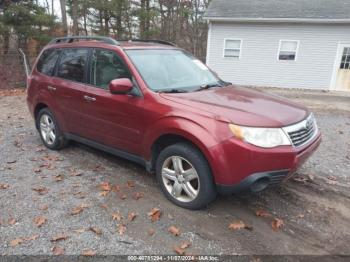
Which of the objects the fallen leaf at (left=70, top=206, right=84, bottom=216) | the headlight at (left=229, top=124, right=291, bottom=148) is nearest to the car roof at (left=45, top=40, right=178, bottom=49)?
the headlight at (left=229, top=124, right=291, bottom=148)

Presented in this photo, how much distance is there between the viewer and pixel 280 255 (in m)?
2.82

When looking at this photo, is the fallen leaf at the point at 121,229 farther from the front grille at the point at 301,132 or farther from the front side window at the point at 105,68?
the front grille at the point at 301,132

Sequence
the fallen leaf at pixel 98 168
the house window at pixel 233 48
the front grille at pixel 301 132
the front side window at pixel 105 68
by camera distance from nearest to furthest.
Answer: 1. the front grille at pixel 301 132
2. the front side window at pixel 105 68
3. the fallen leaf at pixel 98 168
4. the house window at pixel 233 48

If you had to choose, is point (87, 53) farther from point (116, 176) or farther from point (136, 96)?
point (116, 176)

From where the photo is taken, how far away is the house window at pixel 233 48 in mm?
15492

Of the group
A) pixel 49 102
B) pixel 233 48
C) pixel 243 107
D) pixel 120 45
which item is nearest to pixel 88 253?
pixel 243 107

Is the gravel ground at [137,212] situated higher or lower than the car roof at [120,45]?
lower

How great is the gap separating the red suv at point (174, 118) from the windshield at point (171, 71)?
17 mm

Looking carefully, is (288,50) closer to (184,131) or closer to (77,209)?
(184,131)

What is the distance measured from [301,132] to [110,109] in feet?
7.58

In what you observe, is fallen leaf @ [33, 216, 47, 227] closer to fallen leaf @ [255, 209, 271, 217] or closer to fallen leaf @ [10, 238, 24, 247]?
fallen leaf @ [10, 238, 24, 247]

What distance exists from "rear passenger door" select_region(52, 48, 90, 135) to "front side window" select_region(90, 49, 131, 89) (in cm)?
19

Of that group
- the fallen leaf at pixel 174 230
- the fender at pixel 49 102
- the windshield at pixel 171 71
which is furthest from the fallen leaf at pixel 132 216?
the fender at pixel 49 102

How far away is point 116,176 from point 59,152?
1.52 meters
